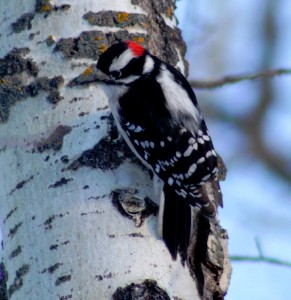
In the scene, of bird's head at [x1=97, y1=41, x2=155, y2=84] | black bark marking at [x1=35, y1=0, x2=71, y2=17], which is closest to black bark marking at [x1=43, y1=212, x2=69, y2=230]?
bird's head at [x1=97, y1=41, x2=155, y2=84]

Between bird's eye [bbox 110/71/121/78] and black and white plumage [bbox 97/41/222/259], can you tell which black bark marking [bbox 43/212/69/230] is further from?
bird's eye [bbox 110/71/121/78]

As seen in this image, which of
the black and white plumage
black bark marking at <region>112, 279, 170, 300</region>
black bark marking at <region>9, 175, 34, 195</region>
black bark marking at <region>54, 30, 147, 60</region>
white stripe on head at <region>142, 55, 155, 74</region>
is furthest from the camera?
white stripe on head at <region>142, 55, 155, 74</region>

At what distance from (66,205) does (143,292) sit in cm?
40

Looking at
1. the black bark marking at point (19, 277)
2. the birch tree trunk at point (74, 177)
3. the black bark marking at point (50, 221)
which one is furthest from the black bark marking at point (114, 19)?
the black bark marking at point (19, 277)

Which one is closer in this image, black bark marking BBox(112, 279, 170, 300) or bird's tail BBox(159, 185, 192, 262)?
black bark marking BBox(112, 279, 170, 300)

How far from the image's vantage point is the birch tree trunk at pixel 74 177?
8.01ft

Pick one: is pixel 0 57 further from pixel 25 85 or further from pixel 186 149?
pixel 186 149

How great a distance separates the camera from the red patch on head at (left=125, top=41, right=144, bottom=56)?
2979 mm

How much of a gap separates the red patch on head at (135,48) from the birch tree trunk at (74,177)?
8cm

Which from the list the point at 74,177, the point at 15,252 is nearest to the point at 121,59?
the point at 74,177

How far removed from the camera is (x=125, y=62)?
10.4 ft

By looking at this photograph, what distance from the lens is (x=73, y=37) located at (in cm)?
300

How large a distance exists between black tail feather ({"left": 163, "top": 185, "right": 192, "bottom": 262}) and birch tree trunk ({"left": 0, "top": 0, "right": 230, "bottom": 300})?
0.13 feet


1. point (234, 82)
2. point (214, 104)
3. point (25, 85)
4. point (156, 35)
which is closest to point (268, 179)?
point (214, 104)
